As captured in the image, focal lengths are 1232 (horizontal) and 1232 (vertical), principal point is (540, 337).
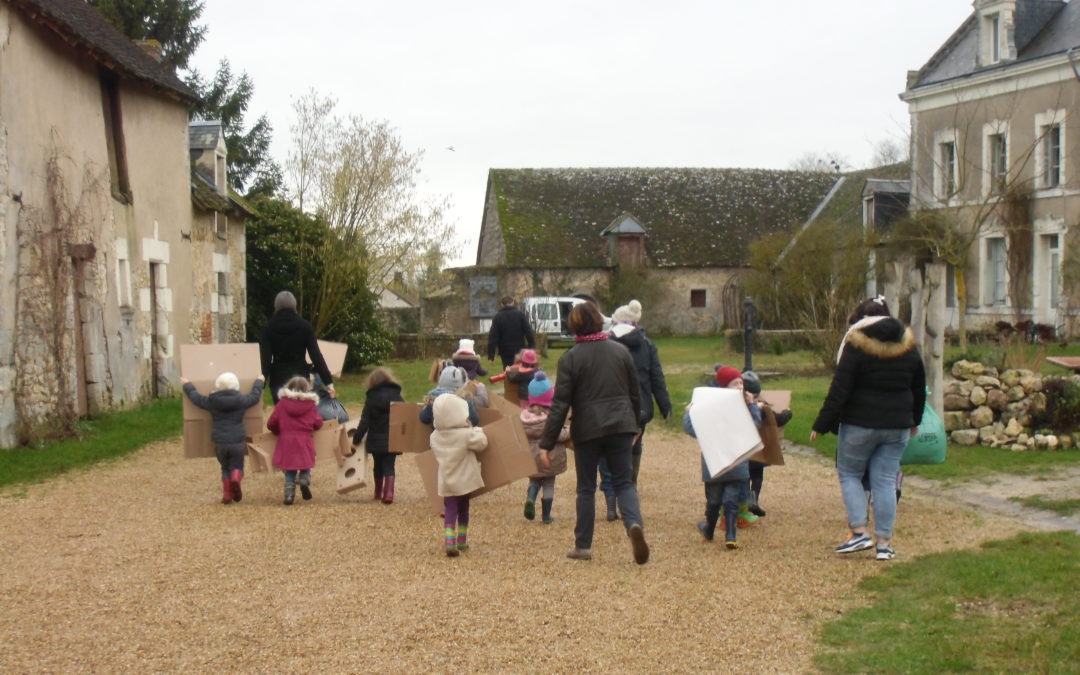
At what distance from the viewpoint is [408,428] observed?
9914 mm

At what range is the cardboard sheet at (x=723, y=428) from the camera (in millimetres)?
8227

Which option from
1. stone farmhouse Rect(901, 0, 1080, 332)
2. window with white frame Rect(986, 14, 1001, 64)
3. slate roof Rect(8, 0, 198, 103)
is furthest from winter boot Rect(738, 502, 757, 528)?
window with white frame Rect(986, 14, 1001, 64)

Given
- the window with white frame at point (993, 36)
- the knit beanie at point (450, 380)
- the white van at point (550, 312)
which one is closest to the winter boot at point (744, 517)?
the knit beanie at point (450, 380)

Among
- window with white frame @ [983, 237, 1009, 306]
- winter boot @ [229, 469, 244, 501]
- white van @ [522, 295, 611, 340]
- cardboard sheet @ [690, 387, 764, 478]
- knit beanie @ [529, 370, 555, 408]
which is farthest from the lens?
white van @ [522, 295, 611, 340]

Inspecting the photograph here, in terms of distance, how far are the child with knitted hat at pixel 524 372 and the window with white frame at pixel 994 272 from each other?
22.9 m

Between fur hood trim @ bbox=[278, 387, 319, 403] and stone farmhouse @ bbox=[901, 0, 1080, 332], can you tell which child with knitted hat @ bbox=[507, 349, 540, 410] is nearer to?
fur hood trim @ bbox=[278, 387, 319, 403]

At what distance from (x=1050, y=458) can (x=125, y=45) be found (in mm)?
15831

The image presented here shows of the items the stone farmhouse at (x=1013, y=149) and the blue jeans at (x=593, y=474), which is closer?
the blue jeans at (x=593, y=474)

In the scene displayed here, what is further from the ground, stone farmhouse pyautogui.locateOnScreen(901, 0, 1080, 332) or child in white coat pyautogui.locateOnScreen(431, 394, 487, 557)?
stone farmhouse pyautogui.locateOnScreen(901, 0, 1080, 332)

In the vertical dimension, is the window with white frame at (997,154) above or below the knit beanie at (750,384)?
above

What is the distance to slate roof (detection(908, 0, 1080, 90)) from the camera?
94.6 feet

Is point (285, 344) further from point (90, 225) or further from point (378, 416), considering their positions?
point (90, 225)

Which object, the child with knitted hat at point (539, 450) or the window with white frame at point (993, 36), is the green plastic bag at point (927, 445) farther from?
the window with white frame at point (993, 36)

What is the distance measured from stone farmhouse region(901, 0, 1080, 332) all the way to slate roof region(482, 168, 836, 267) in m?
15.3
